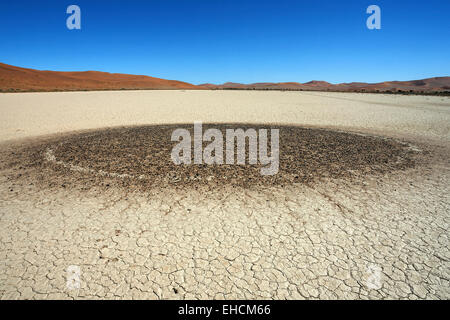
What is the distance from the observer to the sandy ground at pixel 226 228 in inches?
94.6

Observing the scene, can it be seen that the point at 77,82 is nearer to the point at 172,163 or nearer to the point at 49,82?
the point at 49,82

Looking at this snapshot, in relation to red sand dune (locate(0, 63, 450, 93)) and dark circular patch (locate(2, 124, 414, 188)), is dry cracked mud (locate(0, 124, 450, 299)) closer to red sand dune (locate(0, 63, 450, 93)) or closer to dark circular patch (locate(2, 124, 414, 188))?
dark circular patch (locate(2, 124, 414, 188))

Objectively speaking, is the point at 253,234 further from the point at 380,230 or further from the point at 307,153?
Result: the point at 307,153

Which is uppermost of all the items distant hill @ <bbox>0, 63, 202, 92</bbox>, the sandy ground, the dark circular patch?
distant hill @ <bbox>0, 63, 202, 92</bbox>

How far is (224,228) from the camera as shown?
10.9 feet

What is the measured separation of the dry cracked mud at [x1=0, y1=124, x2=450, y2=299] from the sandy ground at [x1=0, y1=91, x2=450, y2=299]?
2 centimetres

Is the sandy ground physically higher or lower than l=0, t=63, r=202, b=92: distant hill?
lower

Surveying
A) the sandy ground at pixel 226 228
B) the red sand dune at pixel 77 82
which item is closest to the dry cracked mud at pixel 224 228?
the sandy ground at pixel 226 228

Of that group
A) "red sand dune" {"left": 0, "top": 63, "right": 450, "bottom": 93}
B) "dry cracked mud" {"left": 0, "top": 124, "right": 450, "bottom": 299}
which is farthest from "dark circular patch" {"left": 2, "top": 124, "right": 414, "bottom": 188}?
"red sand dune" {"left": 0, "top": 63, "right": 450, "bottom": 93}

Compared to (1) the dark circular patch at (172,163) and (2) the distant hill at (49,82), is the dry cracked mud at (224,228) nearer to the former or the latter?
(1) the dark circular patch at (172,163)

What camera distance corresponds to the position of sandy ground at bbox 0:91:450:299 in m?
2.40

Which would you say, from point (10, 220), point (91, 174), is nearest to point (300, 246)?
point (10, 220)

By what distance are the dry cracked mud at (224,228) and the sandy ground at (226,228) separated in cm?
2

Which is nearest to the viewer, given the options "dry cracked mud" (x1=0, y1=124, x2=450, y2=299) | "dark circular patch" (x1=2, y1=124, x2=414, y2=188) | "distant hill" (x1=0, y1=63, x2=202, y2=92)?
"dry cracked mud" (x1=0, y1=124, x2=450, y2=299)
